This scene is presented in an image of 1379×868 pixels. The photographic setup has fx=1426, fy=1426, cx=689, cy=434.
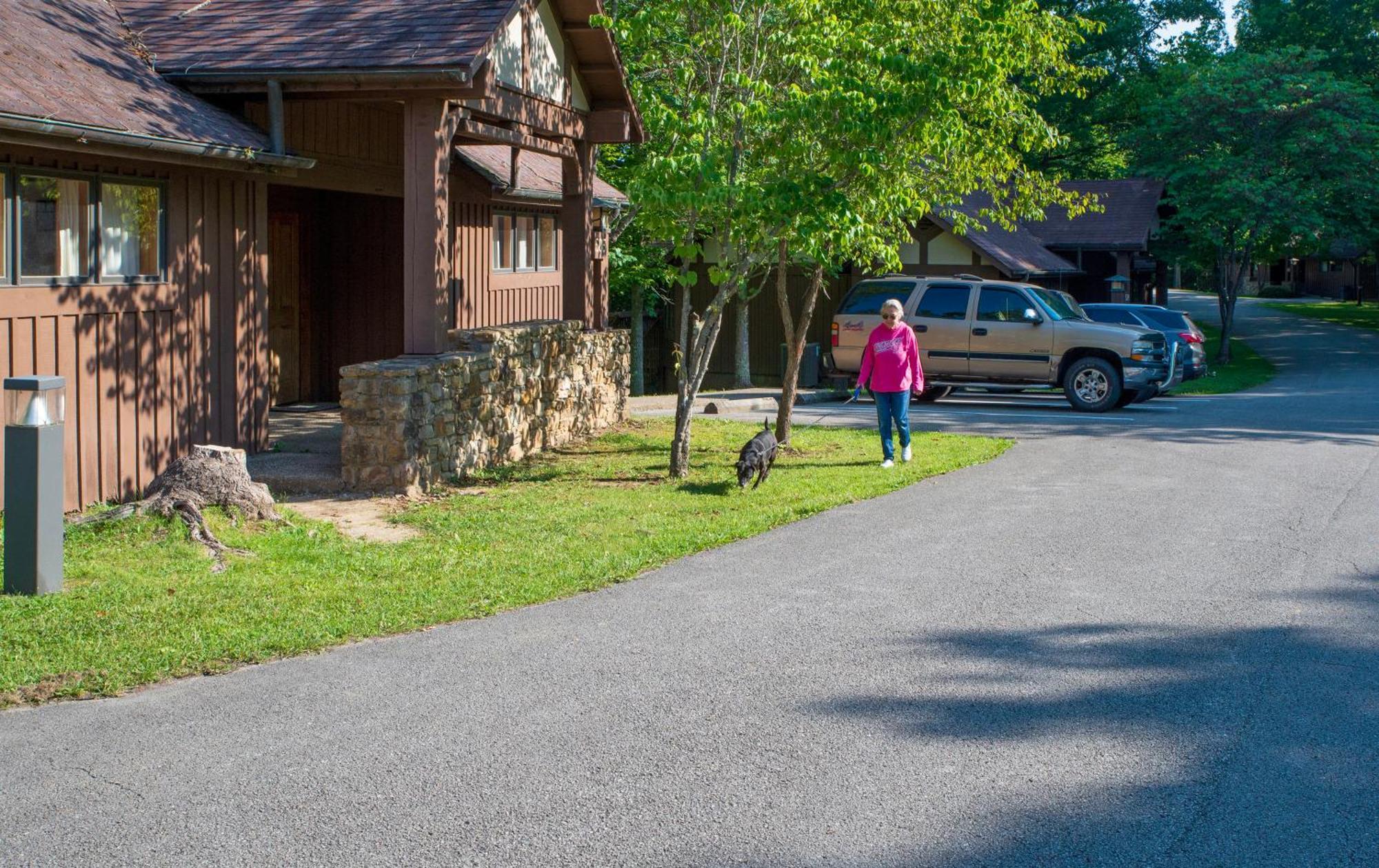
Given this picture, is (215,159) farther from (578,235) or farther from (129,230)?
(578,235)

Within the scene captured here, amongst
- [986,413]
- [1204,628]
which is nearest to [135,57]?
[1204,628]

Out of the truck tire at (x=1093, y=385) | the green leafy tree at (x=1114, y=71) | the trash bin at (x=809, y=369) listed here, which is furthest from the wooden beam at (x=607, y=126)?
the green leafy tree at (x=1114, y=71)

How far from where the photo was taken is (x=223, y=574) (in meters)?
8.67

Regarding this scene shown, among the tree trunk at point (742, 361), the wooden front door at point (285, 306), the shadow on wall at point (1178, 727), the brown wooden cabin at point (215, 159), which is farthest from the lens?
the tree trunk at point (742, 361)

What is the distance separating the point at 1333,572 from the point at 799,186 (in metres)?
5.56

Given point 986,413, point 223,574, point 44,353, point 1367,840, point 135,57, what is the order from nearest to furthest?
point 1367,840, point 223,574, point 44,353, point 135,57, point 986,413

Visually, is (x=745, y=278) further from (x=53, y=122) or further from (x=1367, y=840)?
(x=1367, y=840)

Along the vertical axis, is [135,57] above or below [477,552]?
above

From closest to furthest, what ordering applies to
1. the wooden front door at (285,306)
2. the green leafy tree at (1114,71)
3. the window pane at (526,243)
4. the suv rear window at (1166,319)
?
the wooden front door at (285,306), the window pane at (526,243), the suv rear window at (1166,319), the green leafy tree at (1114,71)

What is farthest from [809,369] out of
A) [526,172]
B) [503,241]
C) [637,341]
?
[526,172]

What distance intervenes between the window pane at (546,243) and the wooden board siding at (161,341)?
8.94 metres

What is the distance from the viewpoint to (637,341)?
1150 inches

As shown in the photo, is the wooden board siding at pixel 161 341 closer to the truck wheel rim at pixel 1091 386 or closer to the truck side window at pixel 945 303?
the truck side window at pixel 945 303

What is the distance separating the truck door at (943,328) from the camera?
72.5 feet
